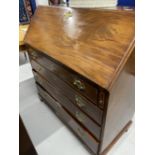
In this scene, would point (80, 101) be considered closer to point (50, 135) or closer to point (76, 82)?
point (76, 82)

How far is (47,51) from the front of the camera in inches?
39.9

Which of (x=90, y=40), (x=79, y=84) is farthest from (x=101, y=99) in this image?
(x=90, y=40)

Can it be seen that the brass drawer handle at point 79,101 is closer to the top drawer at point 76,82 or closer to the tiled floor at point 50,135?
the top drawer at point 76,82

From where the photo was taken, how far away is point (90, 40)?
85 cm

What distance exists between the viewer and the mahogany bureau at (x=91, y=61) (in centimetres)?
70

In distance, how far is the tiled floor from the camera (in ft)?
4.22

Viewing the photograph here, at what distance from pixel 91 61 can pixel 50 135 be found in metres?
1.00

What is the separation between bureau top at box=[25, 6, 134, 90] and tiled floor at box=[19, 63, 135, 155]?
85cm

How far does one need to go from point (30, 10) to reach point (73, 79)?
227cm

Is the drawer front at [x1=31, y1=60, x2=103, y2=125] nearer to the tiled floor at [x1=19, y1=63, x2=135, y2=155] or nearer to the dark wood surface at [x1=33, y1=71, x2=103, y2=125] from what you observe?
the dark wood surface at [x1=33, y1=71, x2=103, y2=125]

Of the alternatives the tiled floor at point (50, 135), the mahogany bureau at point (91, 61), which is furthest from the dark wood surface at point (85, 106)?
the tiled floor at point (50, 135)

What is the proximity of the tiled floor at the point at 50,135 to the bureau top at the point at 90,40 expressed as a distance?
85cm

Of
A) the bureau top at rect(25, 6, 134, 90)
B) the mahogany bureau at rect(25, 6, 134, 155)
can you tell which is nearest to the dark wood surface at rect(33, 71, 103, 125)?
the mahogany bureau at rect(25, 6, 134, 155)
